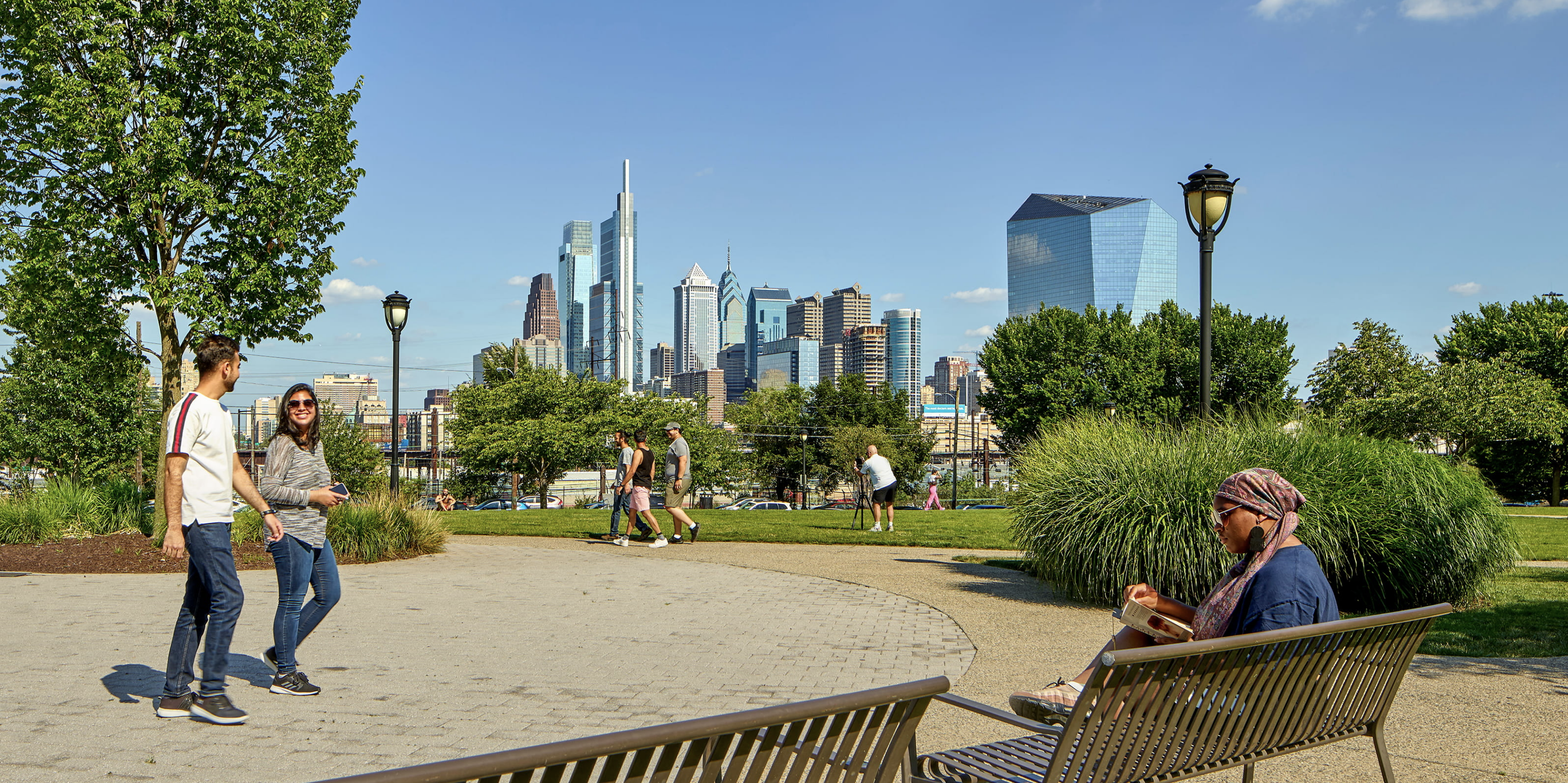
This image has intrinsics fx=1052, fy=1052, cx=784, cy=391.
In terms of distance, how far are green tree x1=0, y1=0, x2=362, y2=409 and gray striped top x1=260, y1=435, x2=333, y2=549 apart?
7767 mm

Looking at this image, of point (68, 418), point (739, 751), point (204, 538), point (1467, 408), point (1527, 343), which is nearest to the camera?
point (739, 751)

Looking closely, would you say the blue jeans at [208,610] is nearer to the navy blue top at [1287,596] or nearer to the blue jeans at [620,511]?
the navy blue top at [1287,596]

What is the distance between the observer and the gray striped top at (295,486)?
5578 millimetres

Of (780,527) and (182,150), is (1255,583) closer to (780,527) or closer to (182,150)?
(182,150)

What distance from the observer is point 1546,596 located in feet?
33.2

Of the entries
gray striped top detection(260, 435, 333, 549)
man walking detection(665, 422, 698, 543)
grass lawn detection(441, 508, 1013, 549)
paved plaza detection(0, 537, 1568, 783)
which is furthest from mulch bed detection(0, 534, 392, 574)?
gray striped top detection(260, 435, 333, 549)

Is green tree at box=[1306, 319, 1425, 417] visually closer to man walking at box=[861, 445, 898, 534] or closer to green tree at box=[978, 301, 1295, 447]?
green tree at box=[978, 301, 1295, 447]

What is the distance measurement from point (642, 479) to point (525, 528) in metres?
4.10

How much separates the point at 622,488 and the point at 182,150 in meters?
6.97

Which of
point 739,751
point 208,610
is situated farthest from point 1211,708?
point 208,610

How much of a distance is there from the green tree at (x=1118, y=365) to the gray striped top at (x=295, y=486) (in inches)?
1906

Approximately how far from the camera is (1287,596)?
12.4 feet

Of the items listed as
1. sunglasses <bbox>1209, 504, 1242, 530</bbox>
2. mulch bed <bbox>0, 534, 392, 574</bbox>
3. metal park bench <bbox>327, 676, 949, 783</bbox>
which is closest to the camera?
metal park bench <bbox>327, 676, 949, 783</bbox>

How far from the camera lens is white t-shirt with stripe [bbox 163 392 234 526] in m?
5.06
